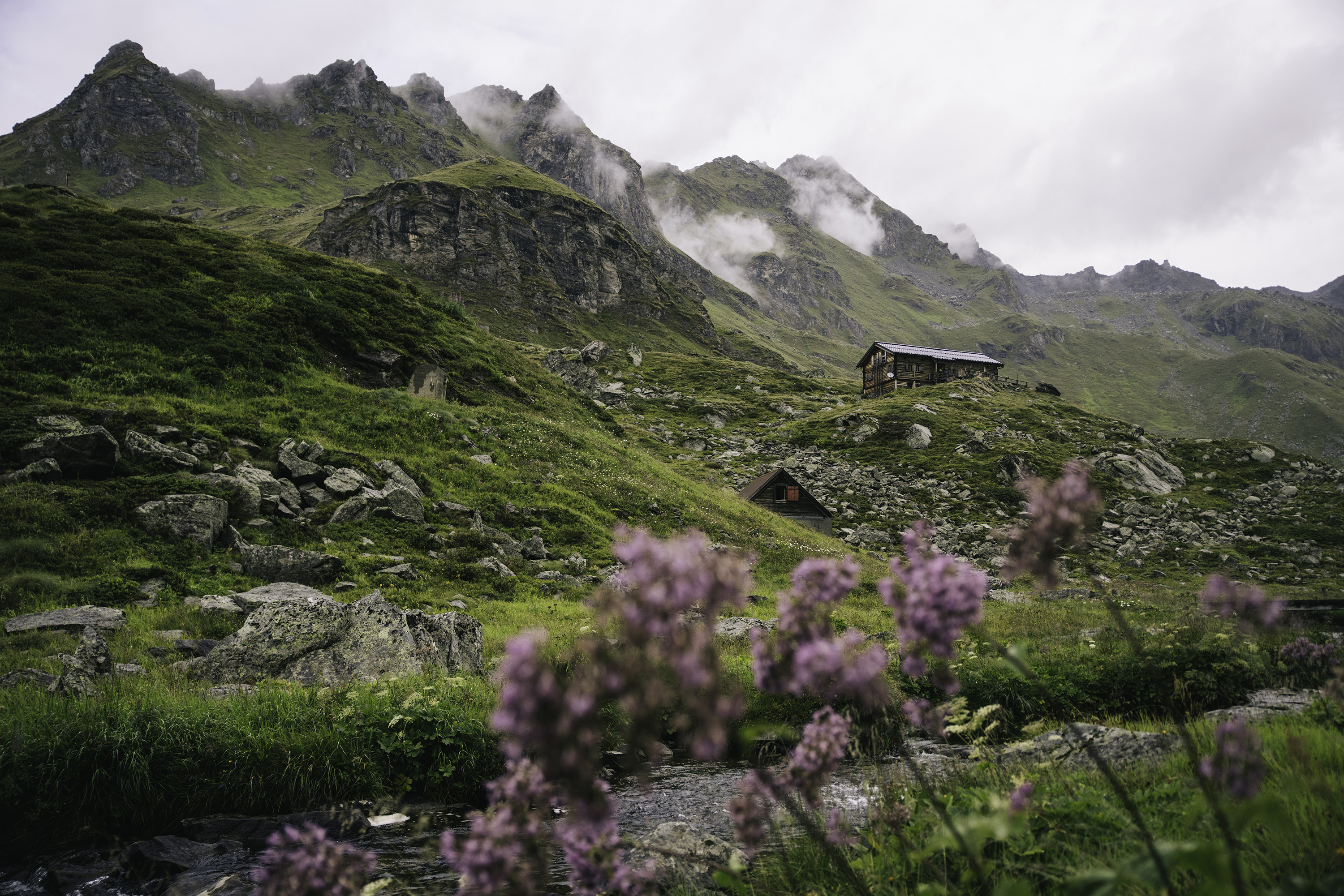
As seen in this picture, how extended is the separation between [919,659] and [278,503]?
66.6 feet

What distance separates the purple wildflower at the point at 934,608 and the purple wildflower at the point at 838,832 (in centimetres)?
242

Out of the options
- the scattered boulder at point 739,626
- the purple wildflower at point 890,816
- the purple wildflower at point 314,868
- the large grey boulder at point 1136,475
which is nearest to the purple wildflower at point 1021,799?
the purple wildflower at point 890,816

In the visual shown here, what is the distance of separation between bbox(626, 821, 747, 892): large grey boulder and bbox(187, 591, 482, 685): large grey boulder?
659 centimetres

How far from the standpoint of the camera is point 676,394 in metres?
86.1

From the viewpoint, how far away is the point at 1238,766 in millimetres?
3061

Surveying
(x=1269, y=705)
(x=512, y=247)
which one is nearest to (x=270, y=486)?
(x=1269, y=705)

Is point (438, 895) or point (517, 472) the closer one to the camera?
point (438, 895)

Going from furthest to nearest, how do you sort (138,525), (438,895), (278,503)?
(278,503)
(138,525)
(438,895)

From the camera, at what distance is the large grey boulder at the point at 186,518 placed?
49.4 ft

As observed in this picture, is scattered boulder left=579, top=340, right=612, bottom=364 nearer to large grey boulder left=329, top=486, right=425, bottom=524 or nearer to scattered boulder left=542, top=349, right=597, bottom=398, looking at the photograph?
scattered boulder left=542, top=349, right=597, bottom=398

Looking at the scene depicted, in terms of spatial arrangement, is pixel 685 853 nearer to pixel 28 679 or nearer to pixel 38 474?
pixel 28 679

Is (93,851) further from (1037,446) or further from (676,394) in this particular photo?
(676,394)

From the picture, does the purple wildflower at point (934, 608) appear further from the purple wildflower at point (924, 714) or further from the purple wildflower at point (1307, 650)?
the purple wildflower at point (1307, 650)

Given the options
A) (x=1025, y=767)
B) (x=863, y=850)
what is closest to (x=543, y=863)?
(x=863, y=850)
